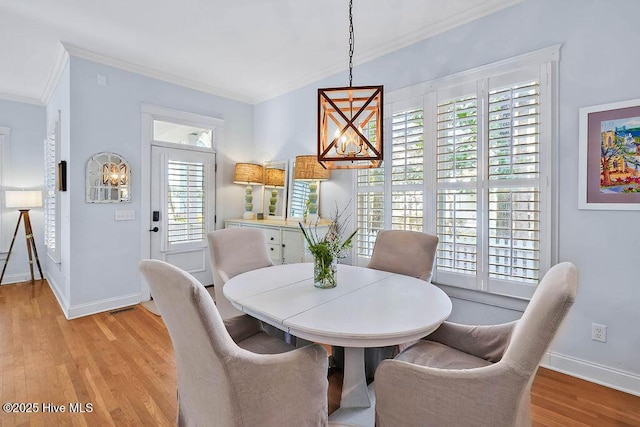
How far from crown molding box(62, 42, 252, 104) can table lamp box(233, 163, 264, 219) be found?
1.05 metres

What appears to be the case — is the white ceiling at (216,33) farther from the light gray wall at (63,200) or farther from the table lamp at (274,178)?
the table lamp at (274,178)

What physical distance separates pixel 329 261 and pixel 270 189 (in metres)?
2.88

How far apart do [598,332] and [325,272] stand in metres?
1.88

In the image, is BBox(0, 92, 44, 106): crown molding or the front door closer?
the front door

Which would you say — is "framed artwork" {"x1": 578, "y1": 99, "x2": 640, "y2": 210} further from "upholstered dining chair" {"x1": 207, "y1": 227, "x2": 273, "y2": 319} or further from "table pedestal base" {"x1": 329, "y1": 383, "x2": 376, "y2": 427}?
"upholstered dining chair" {"x1": 207, "y1": 227, "x2": 273, "y2": 319}

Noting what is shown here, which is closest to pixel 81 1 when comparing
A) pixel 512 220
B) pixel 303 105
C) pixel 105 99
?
pixel 105 99

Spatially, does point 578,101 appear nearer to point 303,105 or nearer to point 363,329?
point 363,329

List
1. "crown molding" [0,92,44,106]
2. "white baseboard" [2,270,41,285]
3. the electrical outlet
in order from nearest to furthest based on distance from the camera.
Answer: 1. the electrical outlet
2. "crown molding" [0,92,44,106]
3. "white baseboard" [2,270,41,285]

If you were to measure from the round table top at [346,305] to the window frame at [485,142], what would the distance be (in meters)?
0.94

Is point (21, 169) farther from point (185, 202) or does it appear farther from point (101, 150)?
point (185, 202)

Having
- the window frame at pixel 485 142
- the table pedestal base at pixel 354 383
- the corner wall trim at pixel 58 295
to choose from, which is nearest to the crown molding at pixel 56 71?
the corner wall trim at pixel 58 295

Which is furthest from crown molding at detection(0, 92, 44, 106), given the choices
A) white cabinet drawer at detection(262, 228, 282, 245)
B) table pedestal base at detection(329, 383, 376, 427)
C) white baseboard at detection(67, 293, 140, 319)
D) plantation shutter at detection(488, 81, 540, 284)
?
plantation shutter at detection(488, 81, 540, 284)

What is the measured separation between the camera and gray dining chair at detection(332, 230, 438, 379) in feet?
7.43

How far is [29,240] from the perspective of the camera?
458 centimetres
